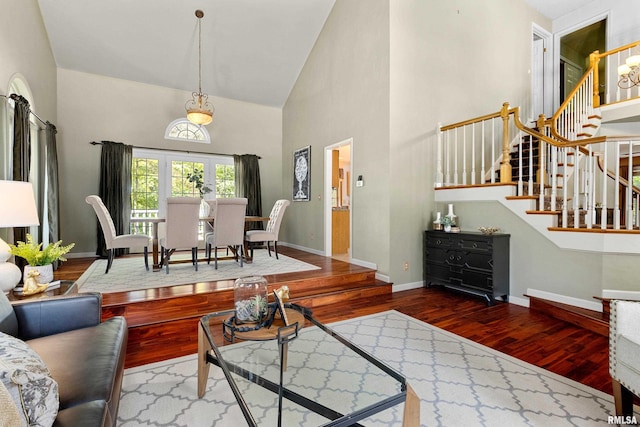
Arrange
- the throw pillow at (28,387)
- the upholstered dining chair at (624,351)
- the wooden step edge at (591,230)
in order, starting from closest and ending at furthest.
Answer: the throw pillow at (28,387) → the upholstered dining chair at (624,351) → the wooden step edge at (591,230)

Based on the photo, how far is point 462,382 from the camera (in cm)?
210

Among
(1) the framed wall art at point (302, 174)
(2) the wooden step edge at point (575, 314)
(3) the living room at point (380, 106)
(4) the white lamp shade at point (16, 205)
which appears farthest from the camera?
(1) the framed wall art at point (302, 174)

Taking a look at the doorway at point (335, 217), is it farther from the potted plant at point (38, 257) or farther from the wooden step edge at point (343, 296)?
the potted plant at point (38, 257)

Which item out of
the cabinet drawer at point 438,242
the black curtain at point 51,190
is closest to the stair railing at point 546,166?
the cabinet drawer at point 438,242

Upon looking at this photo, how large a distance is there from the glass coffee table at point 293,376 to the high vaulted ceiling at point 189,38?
524 cm

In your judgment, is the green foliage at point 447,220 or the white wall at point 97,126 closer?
the green foliage at point 447,220

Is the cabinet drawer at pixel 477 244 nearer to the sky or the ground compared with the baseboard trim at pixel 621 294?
nearer to the sky

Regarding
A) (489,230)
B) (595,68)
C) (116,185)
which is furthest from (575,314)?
(116,185)

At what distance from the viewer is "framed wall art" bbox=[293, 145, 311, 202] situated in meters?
6.41

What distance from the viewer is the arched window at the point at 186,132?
6.49 m

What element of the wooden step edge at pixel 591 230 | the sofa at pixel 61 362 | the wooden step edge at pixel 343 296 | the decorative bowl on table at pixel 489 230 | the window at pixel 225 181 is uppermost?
the window at pixel 225 181

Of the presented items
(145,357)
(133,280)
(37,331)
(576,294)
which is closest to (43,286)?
(37,331)

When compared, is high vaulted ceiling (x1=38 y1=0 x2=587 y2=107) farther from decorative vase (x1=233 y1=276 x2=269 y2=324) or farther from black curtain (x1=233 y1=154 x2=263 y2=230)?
decorative vase (x1=233 y1=276 x2=269 y2=324)

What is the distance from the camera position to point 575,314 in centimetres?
312
